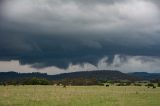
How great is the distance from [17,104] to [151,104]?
46.4ft

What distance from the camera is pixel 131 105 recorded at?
36.3 metres

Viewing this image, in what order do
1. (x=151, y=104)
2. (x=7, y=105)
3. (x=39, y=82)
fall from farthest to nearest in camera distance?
1. (x=39, y=82)
2. (x=151, y=104)
3. (x=7, y=105)

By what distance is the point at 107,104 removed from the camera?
37.6 m

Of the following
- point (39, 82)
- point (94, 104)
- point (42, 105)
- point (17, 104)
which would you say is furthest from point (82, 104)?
point (39, 82)

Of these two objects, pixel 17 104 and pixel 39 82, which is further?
pixel 39 82

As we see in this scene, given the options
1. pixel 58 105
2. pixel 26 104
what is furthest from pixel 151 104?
pixel 26 104

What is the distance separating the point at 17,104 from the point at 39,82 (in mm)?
97340

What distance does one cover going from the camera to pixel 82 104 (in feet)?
122

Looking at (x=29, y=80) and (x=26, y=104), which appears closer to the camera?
(x=26, y=104)

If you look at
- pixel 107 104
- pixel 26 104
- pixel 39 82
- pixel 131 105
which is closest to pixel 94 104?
pixel 107 104

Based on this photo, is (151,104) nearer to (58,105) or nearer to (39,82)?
(58,105)

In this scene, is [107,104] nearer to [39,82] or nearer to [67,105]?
[67,105]

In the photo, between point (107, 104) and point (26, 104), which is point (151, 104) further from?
point (26, 104)

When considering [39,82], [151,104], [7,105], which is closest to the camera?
[7,105]
